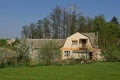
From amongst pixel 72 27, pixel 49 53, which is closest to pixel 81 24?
pixel 72 27

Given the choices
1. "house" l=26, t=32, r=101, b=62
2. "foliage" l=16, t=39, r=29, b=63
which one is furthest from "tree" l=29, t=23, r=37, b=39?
"foliage" l=16, t=39, r=29, b=63

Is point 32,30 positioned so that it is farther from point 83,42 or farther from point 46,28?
point 83,42

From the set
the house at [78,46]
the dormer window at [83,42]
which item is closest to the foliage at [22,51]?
the house at [78,46]

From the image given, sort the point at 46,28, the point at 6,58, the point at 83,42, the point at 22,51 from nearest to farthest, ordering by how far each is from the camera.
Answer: the point at 6,58 < the point at 22,51 < the point at 83,42 < the point at 46,28

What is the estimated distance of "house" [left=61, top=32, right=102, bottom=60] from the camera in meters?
58.7

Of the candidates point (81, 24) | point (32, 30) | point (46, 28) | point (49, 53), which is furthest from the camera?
point (32, 30)

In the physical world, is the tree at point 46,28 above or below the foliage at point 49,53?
above

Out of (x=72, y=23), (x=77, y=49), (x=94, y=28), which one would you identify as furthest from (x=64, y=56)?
(x=94, y=28)

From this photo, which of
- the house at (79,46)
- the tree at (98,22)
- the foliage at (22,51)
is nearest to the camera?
the foliage at (22,51)

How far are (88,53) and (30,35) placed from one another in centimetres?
3271

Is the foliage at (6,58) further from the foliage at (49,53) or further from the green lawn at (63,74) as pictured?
the green lawn at (63,74)

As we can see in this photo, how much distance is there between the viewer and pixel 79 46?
60.1 meters

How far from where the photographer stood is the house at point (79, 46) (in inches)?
2311

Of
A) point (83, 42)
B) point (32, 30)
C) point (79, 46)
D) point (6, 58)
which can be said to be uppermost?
point (32, 30)
